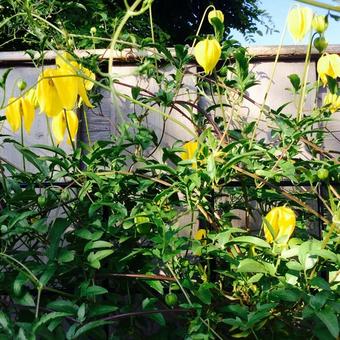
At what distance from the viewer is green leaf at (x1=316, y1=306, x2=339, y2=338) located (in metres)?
0.82

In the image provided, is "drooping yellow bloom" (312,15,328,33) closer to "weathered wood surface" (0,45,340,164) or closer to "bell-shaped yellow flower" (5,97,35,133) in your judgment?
"weathered wood surface" (0,45,340,164)

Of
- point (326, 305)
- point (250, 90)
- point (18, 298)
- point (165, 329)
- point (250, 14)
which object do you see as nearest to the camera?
point (326, 305)

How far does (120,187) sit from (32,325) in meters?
0.30

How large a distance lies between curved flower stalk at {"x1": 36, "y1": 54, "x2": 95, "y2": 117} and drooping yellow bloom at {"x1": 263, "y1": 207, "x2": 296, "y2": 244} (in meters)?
0.35

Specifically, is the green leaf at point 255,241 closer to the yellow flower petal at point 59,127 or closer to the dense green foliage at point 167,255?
the dense green foliage at point 167,255

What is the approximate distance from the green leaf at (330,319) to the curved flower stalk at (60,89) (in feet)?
1.54

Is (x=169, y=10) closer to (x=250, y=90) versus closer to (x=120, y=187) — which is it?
(x=250, y=90)

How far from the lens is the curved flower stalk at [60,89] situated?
96 cm

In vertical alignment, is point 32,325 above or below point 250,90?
below

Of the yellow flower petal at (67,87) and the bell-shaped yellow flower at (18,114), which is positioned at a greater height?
the yellow flower petal at (67,87)

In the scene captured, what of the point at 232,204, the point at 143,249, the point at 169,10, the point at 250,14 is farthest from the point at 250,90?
the point at 250,14

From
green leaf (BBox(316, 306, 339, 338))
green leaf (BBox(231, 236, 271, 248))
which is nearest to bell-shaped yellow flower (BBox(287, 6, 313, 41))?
green leaf (BBox(231, 236, 271, 248))

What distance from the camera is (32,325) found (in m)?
0.92


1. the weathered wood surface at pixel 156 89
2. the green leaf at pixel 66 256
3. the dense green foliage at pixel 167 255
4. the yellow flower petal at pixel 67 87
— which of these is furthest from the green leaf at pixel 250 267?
the weathered wood surface at pixel 156 89
